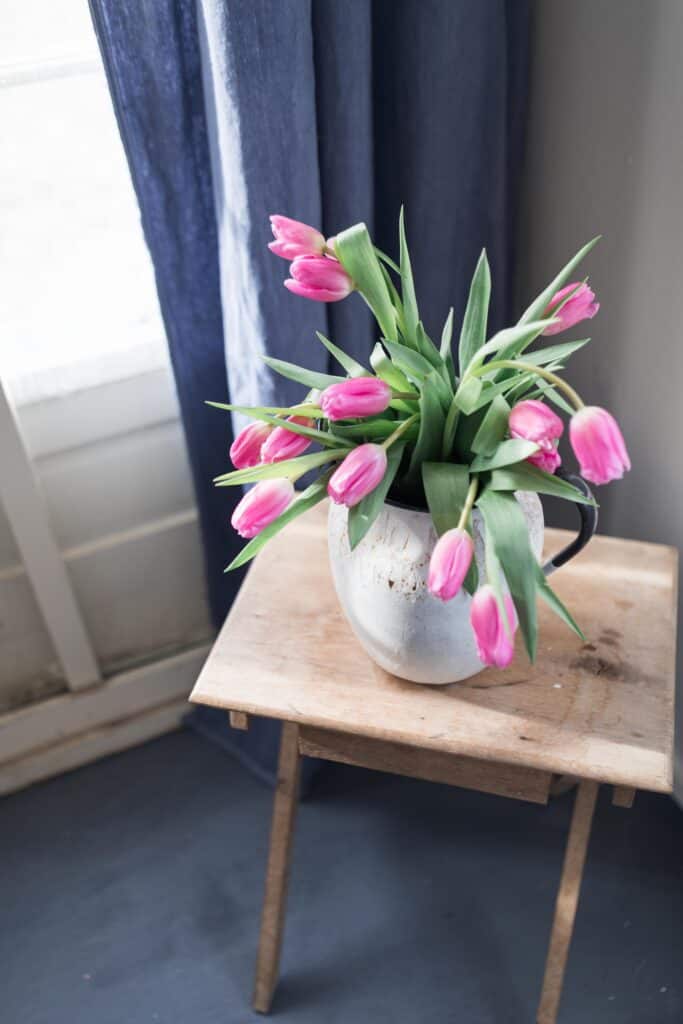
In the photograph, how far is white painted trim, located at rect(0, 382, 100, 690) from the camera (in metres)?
1.21

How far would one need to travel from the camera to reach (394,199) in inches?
44.3

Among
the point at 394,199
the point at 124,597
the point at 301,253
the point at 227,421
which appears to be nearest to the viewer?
the point at 301,253

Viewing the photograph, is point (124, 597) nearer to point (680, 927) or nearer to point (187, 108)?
point (187, 108)

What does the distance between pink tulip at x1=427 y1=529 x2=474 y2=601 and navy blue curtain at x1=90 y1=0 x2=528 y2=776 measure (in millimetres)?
417

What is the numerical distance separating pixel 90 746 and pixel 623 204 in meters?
1.16

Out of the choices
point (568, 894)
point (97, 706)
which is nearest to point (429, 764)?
point (568, 894)

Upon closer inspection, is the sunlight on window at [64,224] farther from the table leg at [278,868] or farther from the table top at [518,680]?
the table leg at [278,868]

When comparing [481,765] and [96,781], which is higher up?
[481,765]

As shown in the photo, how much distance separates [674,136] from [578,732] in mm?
626

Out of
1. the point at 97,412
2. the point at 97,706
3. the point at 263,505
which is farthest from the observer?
the point at 97,706

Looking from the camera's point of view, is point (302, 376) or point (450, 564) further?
point (302, 376)

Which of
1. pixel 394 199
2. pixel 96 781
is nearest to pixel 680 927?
pixel 96 781

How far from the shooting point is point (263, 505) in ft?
2.49

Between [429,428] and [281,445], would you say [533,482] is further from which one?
[281,445]
